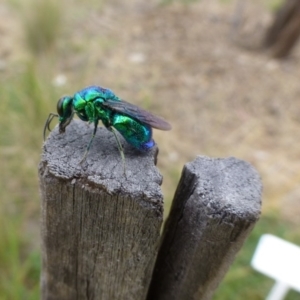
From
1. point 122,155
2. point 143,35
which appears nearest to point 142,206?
point 122,155

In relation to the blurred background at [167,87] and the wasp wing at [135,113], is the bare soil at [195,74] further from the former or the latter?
the wasp wing at [135,113]

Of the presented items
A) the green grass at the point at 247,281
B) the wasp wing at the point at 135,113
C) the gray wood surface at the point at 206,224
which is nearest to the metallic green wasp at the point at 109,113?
the wasp wing at the point at 135,113

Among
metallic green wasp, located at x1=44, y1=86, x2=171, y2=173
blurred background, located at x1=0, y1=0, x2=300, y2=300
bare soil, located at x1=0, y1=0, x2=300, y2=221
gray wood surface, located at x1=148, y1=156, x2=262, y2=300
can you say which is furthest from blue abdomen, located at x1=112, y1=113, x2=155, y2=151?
bare soil, located at x1=0, y1=0, x2=300, y2=221

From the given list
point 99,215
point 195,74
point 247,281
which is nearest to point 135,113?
point 99,215

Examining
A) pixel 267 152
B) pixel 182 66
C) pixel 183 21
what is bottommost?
pixel 267 152

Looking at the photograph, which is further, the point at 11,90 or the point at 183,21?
the point at 183,21

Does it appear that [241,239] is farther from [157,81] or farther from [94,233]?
[157,81]
